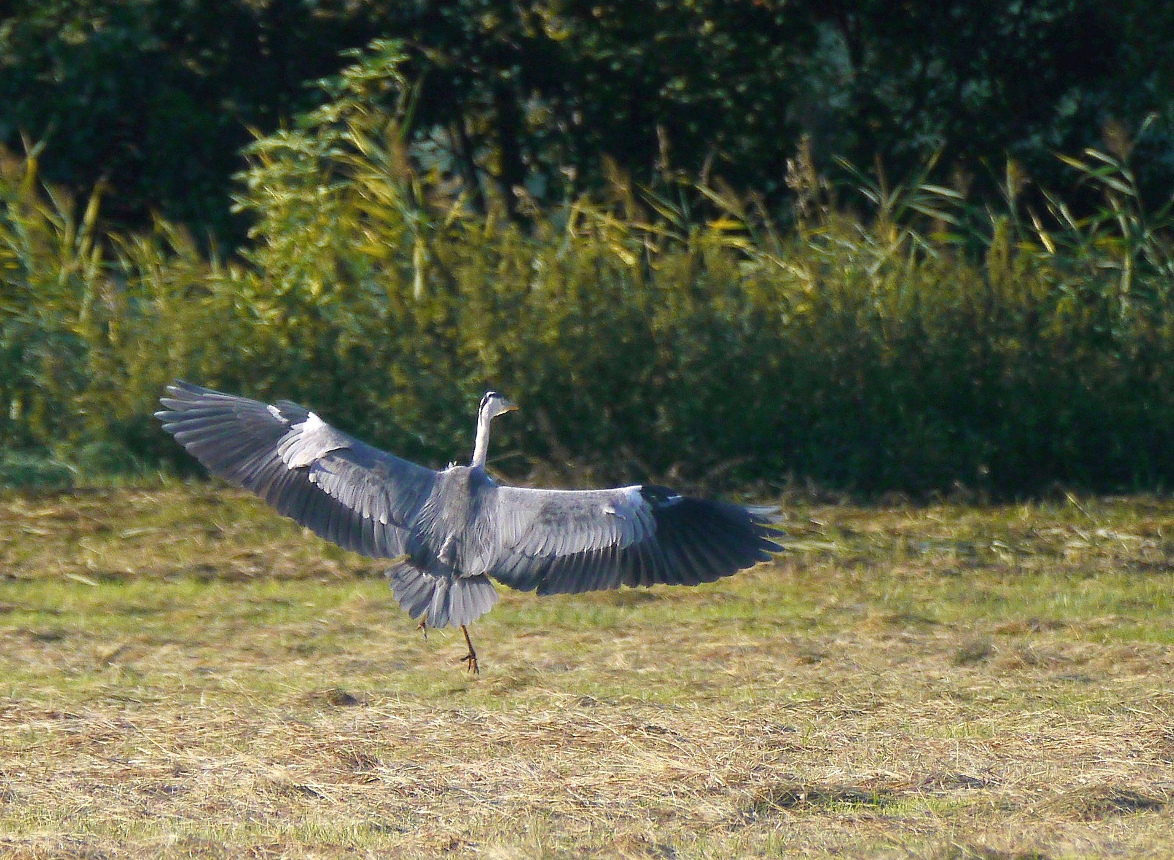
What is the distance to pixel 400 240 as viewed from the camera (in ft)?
33.5

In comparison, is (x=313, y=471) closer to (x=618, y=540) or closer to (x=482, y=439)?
(x=482, y=439)

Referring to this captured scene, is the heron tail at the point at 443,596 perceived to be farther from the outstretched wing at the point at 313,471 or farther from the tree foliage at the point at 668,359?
the tree foliage at the point at 668,359

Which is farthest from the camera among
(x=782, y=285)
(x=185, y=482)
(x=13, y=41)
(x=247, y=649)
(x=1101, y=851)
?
(x=13, y=41)

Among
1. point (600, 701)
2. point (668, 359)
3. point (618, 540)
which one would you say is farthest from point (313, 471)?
point (668, 359)

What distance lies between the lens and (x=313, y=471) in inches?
223

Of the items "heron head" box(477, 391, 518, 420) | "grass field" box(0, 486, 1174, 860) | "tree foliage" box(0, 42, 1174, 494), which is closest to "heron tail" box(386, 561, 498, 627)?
"grass field" box(0, 486, 1174, 860)

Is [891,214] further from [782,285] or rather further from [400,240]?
[400,240]

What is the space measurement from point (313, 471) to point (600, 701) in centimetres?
127

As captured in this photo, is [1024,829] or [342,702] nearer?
[1024,829]

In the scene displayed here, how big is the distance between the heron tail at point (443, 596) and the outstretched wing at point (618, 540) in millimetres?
130

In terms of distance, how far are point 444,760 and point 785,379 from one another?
5.45 metres

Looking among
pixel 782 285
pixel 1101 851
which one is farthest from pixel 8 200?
pixel 1101 851

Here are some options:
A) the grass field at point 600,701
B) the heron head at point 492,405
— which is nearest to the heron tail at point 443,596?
the grass field at point 600,701

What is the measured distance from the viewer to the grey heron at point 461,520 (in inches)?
208
